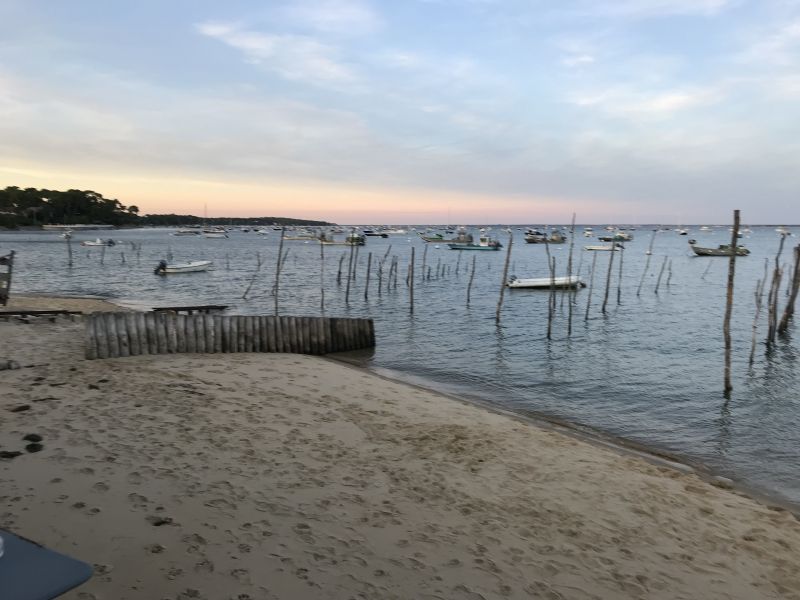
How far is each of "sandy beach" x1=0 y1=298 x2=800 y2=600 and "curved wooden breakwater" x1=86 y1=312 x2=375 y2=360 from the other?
111 inches

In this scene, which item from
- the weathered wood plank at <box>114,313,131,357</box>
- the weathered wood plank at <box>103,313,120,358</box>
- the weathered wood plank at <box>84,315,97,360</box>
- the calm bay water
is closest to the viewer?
the calm bay water

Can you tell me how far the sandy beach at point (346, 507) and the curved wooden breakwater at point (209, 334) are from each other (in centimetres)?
281

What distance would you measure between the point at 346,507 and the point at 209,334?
9888mm

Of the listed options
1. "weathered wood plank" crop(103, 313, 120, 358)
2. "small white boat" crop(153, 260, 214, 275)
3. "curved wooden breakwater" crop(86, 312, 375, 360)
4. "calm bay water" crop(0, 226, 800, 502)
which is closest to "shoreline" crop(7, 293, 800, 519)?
"calm bay water" crop(0, 226, 800, 502)

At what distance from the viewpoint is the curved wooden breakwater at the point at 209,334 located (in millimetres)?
13094

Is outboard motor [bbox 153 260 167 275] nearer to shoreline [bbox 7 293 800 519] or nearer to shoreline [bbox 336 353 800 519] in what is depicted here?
shoreline [bbox 7 293 800 519]

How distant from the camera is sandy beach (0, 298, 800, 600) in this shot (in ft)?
15.5

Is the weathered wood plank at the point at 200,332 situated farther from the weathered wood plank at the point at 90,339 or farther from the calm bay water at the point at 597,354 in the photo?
the calm bay water at the point at 597,354

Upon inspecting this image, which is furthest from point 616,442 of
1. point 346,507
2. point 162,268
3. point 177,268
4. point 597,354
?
point 177,268

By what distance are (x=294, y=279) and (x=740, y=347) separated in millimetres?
34642

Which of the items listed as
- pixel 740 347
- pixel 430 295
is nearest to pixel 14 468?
pixel 740 347

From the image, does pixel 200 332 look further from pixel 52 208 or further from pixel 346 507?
pixel 52 208

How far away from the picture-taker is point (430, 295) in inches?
1476

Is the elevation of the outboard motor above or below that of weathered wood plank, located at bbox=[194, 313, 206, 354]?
below
